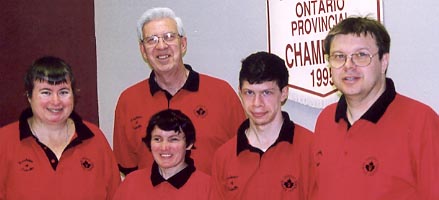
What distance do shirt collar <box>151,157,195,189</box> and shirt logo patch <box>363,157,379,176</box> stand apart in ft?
2.56

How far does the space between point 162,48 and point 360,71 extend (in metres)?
1.10

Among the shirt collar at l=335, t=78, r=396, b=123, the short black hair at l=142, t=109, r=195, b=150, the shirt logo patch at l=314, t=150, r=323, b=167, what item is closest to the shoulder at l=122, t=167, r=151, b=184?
the short black hair at l=142, t=109, r=195, b=150

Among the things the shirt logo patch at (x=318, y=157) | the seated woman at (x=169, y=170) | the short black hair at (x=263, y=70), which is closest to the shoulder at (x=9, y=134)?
the seated woman at (x=169, y=170)

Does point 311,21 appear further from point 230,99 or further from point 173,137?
point 173,137

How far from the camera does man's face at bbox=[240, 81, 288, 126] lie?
266cm

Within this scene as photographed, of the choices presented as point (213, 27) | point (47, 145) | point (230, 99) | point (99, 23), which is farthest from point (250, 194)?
point (99, 23)

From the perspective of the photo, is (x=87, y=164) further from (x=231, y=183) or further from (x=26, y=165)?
(x=231, y=183)

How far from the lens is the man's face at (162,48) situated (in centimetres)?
315

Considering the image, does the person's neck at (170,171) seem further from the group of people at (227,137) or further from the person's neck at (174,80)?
the person's neck at (174,80)

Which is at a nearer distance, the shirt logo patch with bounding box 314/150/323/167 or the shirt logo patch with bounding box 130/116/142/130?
the shirt logo patch with bounding box 314/150/323/167

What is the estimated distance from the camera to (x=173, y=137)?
2836 mm

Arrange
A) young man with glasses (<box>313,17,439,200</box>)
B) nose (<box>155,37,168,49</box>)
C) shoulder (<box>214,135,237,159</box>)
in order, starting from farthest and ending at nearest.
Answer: nose (<box>155,37,168,49</box>) → shoulder (<box>214,135,237,159</box>) → young man with glasses (<box>313,17,439,200</box>)

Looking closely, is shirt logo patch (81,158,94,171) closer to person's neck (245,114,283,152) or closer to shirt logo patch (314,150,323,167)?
person's neck (245,114,283,152)

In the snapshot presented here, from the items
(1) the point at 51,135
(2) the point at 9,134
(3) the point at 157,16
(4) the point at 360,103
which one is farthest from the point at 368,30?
(2) the point at 9,134
